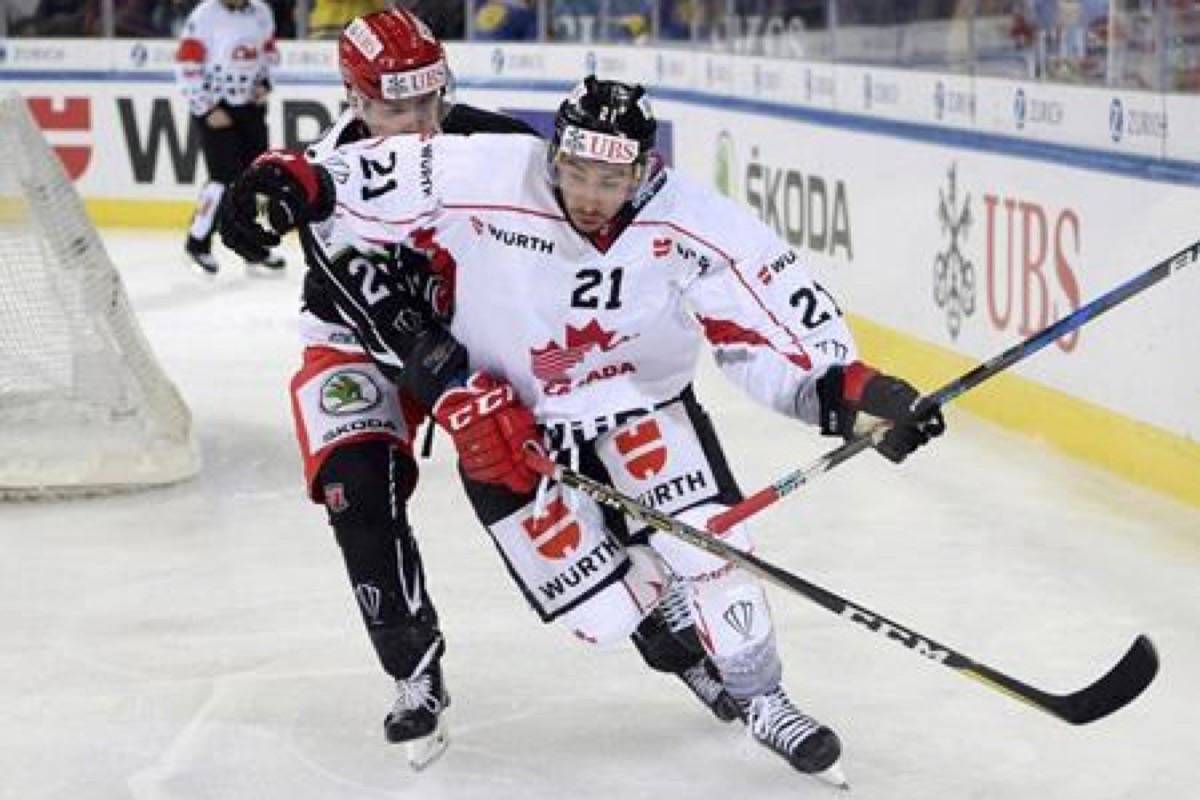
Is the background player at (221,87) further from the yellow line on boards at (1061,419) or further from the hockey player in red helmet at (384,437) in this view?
the hockey player in red helmet at (384,437)

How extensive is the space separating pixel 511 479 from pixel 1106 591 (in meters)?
1.61

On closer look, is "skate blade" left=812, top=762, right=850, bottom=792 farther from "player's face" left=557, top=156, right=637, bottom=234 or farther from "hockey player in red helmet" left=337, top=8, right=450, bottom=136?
"hockey player in red helmet" left=337, top=8, right=450, bottom=136

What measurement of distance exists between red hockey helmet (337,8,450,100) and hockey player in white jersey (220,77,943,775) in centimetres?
24

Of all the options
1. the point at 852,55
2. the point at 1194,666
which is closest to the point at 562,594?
the point at 1194,666

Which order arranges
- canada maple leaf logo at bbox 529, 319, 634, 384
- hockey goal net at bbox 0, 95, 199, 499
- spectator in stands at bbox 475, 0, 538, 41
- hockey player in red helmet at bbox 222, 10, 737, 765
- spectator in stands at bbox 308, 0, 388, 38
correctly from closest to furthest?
canada maple leaf logo at bbox 529, 319, 634, 384 < hockey player in red helmet at bbox 222, 10, 737, 765 < hockey goal net at bbox 0, 95, 199, 499 < spectator in stands at bbox 475, 0, 538, 41 < spectator in stands at bbox 308, 0, 388, 38

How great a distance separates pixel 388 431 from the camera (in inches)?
141

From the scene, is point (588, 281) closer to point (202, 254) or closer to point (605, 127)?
point (605, 127)

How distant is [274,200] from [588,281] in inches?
16.4

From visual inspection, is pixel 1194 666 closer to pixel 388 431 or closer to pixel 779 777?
pixel 779 777

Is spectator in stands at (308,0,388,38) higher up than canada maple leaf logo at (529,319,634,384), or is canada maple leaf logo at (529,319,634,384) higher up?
spectator in stands at (308,0,388,38)

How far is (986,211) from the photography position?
6371mm

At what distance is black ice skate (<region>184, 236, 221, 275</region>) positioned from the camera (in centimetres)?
962

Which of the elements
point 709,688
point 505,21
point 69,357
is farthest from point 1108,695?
point 505,21

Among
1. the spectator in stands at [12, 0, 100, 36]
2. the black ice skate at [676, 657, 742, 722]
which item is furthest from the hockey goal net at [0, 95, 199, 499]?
the spectator in stands at [12, 0, 100, 36]
